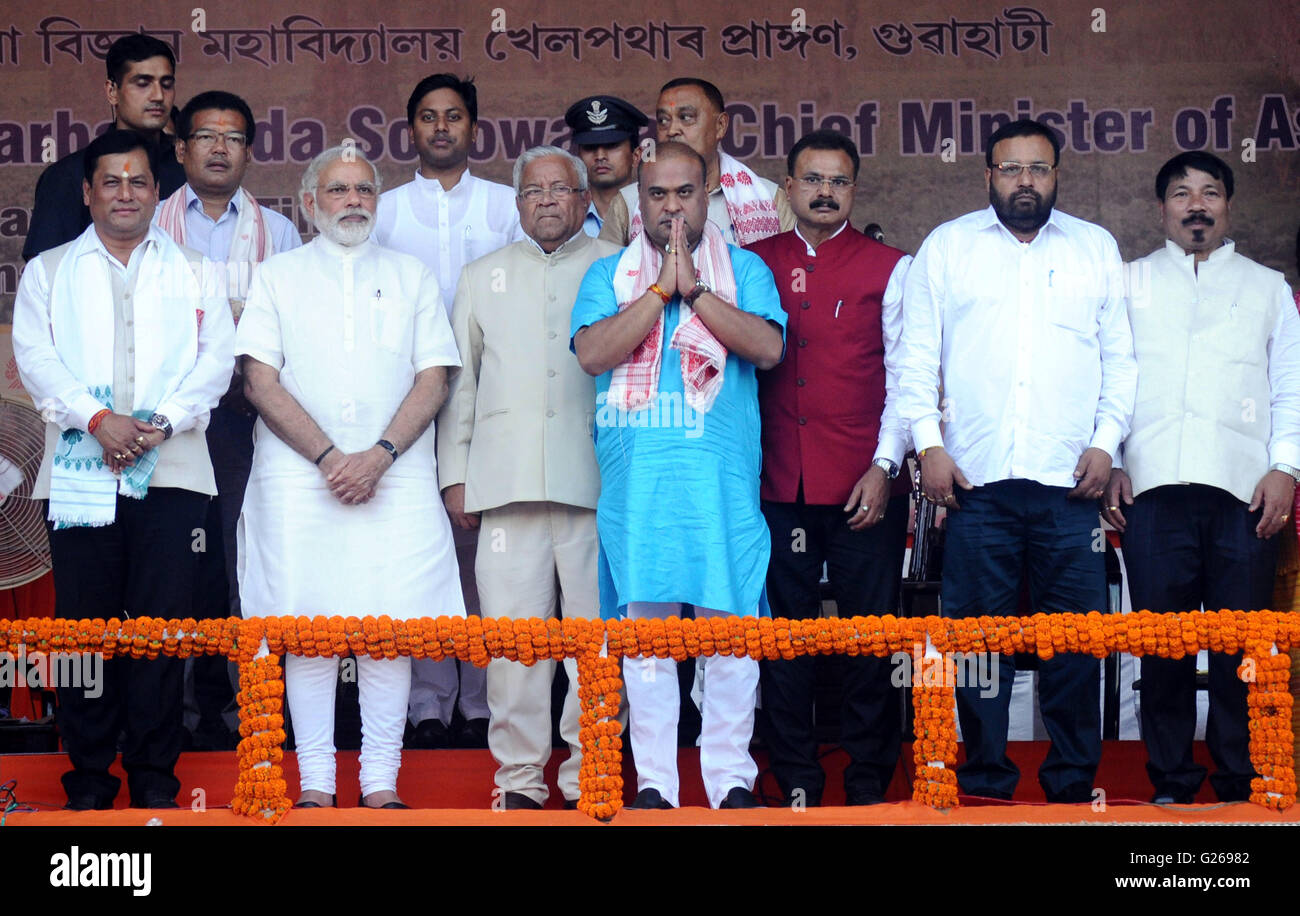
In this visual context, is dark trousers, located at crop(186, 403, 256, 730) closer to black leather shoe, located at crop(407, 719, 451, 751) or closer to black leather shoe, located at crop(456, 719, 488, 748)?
black leather shoe, located at crop(407, 719, 451, 751)

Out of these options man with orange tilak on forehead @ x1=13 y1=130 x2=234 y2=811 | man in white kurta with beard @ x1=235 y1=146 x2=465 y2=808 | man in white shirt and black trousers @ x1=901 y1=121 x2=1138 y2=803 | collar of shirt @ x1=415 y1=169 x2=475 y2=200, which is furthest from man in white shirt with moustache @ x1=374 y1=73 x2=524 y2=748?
man in white shirt and black trousers @ x1=901 y1=121 x2=1138 y2=803

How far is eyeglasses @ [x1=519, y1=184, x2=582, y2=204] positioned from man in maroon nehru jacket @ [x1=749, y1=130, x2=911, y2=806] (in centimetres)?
69

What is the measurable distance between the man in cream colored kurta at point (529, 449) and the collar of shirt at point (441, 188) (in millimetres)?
707

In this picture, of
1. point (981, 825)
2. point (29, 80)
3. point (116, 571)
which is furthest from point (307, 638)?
point (29, 80)

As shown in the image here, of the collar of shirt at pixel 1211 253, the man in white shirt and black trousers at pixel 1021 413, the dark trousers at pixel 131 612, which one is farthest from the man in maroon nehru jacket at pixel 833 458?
the dark trousers at pixel 131 612

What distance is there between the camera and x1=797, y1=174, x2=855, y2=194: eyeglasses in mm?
5277

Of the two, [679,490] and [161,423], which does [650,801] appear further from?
[161,423]

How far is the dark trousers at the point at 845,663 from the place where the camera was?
5098 millimetres

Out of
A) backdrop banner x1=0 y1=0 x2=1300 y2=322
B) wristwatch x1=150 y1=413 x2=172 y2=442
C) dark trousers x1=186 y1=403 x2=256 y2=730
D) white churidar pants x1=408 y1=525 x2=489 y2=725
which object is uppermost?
backdrop banner x1=0 y1=0 x2=1300 y2=322

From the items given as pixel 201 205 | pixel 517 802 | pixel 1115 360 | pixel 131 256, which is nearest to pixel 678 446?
pixel 517 802

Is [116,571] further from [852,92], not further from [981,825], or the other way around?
[852,92]

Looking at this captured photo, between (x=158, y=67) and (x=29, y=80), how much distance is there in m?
1.98

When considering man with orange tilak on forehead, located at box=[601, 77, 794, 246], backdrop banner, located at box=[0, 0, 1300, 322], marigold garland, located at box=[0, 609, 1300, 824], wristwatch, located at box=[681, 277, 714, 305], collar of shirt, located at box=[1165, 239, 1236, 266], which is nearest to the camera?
marigold garland, located at box=[0, 609, 1300, 824]

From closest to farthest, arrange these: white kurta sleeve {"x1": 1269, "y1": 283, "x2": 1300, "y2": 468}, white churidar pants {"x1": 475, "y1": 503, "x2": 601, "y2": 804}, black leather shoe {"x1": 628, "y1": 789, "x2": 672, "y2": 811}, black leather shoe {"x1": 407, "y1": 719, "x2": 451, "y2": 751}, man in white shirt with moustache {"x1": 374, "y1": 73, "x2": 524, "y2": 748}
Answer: black leather shoe {"x1": 628, "y1": 789, "x2": 672, "y2": 811} → white churidar pants {"x1": 475, "y1": 503, "x2": 601, "y2": 804} → white kurta sleeve {"x1": 1269, "y1": 283, "x2": 1300, "y2": 468} → black leather shoe {"x1": 407, "y1": 719, "x2": 451, "y2": 751} → man in white shirt with moustache {"x1": 374, "y1": 73, "x2": 524, "y2": 748}
